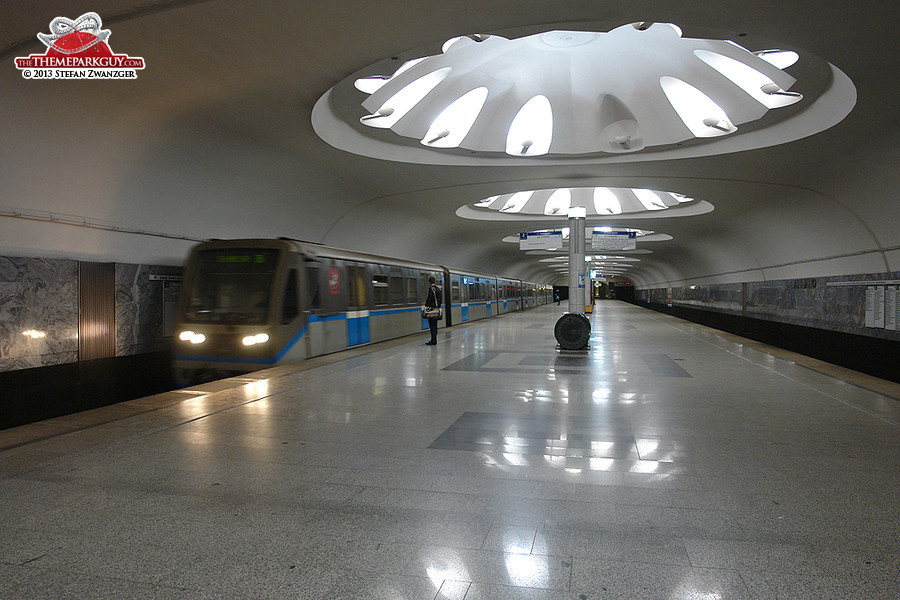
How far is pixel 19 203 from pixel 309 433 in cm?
631

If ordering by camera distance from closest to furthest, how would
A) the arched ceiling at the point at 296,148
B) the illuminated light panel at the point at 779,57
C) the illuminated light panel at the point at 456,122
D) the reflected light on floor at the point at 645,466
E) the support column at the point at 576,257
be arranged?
the reflected light on floor at the point at 645,466 < the arched ceiling at the point at 296,148 < the illuminated light panel at the point at 779,57 < the illuminated light panel at the point at 456,122 < the support column at the point at 576,257

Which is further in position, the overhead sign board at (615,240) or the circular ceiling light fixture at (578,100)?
the overhead sign board at (615,240)

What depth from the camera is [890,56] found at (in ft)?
22.1

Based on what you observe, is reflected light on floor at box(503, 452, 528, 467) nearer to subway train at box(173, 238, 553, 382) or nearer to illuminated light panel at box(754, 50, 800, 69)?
subway train at box(173, 238, 553, 382)

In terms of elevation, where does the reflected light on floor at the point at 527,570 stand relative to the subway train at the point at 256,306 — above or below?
below

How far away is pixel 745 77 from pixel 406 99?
6.44 metres

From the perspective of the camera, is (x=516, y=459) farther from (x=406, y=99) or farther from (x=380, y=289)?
(x=380, y=289)

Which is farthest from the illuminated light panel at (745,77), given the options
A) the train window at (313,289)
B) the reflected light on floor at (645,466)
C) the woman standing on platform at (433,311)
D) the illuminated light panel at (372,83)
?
the train window at (313,289)

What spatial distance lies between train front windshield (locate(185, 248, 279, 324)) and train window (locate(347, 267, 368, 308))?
301cm

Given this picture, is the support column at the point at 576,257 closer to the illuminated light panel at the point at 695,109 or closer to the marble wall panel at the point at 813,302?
the illuminated light panel at the point at 695,109

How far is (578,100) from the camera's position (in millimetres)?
11398

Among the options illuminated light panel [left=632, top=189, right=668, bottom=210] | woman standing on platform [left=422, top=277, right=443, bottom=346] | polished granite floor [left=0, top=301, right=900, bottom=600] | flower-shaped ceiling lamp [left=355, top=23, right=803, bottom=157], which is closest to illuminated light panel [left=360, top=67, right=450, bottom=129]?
flower-shaped ceiling lamp [left=355, top=23, right=803, bottom=157]

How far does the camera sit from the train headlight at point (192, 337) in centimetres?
997

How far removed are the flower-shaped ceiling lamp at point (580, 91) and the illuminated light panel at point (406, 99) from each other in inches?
Answer: 0.8
